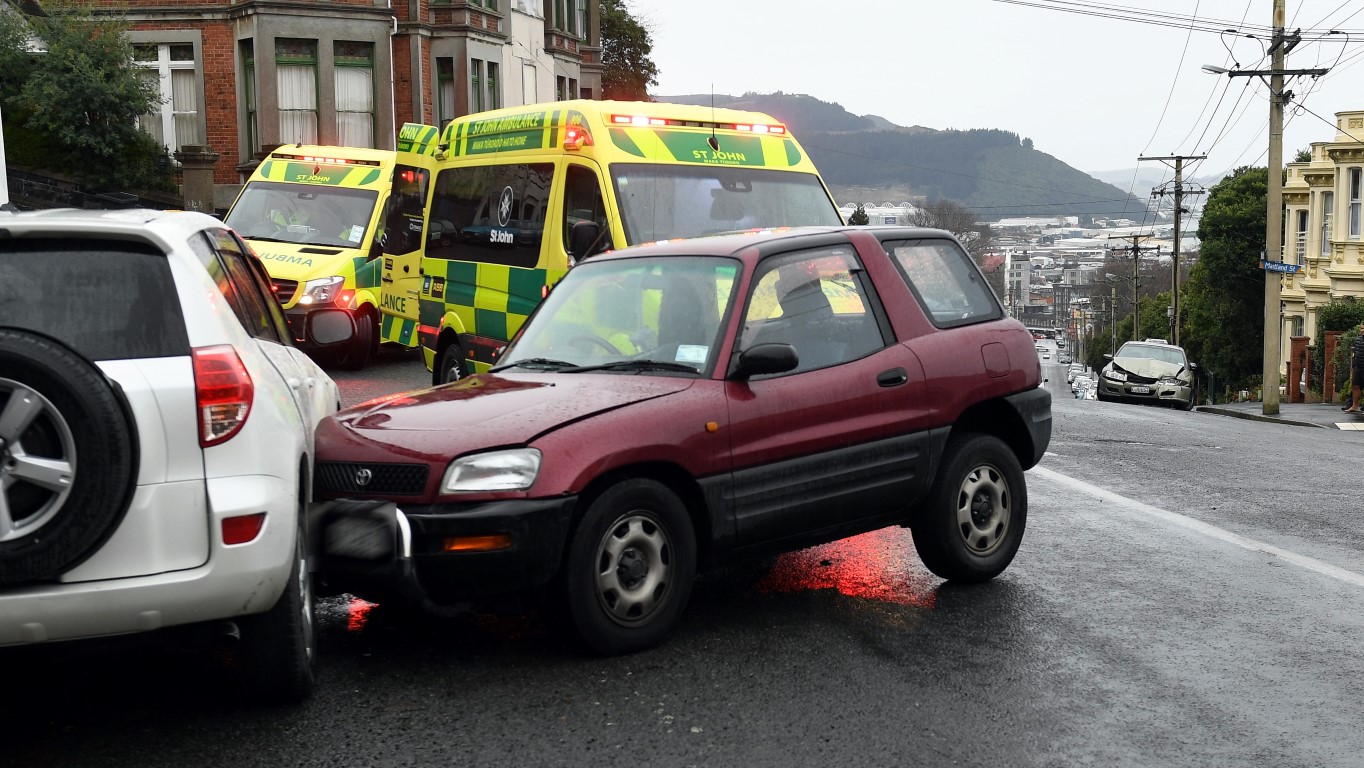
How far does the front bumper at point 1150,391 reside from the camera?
34062 millimetres

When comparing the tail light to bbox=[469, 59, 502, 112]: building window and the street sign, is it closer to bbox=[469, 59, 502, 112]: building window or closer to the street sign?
the street sign

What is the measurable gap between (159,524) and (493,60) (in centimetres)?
3613

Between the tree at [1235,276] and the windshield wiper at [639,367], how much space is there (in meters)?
53.4

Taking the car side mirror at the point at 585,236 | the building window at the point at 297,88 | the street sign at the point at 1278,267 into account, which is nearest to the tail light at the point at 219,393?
the car side mirror at the point at 585,236

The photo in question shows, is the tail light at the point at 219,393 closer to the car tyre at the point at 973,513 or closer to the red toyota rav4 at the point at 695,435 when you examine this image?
the red toyota rav4 at the point at 695,435

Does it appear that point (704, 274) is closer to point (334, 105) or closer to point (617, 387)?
point (617, 387)

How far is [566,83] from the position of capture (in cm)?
4831

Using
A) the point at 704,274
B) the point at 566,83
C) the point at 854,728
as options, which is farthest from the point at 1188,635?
the point at 566,83

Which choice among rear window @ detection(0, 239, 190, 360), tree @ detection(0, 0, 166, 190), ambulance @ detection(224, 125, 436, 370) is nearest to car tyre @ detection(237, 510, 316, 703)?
rear window @ detection(0, 239, 190, 360)

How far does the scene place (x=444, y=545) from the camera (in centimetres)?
523

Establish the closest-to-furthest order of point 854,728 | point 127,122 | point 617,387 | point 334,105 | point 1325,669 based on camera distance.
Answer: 1. point 854,728
2. point 1325,669
3. point 617,387
4. point 127,122
5. point 334,105

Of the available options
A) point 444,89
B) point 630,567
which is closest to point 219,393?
point 630,567

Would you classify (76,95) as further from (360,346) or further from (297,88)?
(360,346)

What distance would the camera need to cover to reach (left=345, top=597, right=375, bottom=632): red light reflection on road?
6.17m
